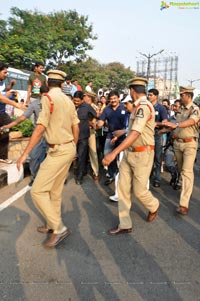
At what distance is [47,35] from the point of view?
1053 inches

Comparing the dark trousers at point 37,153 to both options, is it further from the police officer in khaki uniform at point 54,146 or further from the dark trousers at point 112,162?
the police officer in khaki uniform at point 54,146

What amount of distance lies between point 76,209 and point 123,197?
0.99 metres

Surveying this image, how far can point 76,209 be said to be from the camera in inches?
171

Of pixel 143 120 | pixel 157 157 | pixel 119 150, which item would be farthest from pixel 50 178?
pixel 157 157

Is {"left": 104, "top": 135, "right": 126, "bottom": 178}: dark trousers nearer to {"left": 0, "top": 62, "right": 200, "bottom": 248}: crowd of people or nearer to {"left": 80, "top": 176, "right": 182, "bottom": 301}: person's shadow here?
{"left": 0, "top": 62, "right": 200, "bottom": 248}: crowd of people

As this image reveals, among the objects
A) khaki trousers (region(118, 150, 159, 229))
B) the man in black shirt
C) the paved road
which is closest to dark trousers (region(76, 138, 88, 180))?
the man in black shirt

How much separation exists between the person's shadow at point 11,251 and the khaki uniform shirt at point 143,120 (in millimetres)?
1773

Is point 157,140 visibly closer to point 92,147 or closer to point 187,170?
point 92,147

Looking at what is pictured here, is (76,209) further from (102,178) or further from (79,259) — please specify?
(102,178)

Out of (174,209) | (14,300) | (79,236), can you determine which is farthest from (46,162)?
(174,209)

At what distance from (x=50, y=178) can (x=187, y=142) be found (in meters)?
2.27

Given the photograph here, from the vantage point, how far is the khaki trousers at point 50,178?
314 centimetres

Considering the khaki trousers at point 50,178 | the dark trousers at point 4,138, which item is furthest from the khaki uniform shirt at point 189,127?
the dark trousers at point 4,138

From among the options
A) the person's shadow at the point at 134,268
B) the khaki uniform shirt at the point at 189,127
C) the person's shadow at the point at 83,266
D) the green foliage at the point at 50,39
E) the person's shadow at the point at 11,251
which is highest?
the green foliage at the point at 50,39
